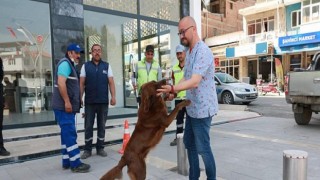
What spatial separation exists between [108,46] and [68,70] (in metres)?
6.49

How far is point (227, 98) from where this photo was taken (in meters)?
13.7

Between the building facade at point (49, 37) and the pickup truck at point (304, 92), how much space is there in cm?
507

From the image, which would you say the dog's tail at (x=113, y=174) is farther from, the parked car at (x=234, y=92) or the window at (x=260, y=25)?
the window at (x=260, y=25)

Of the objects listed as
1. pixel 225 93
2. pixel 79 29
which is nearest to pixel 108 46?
pixel 79 29

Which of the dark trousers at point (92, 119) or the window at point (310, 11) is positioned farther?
the window at point (310, 11)

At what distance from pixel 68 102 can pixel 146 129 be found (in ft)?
5.31

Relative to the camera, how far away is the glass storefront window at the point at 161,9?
9938 mm

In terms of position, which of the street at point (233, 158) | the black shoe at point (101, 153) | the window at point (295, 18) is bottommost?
the street at point (233, 158)

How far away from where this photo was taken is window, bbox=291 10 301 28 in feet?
82.4

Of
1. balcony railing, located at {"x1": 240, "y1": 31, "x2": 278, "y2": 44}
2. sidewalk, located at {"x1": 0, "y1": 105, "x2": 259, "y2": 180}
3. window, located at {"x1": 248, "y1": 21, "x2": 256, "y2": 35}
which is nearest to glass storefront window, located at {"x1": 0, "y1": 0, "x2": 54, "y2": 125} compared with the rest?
sidewalk, located at {"x1": 0, "y1": 105, "x2": 259, "y2": 180}

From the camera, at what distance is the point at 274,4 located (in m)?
26.7

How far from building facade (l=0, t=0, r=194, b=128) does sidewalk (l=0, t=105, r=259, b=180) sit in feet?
4.24

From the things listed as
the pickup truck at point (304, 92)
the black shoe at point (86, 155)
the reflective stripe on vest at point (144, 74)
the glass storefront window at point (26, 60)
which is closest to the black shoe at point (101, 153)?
the black shoe at point (86, 155)

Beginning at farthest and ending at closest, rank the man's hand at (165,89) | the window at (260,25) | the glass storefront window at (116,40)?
the window at (260,25) < the glass storefront window at (116,40) < the man's hand at (165,89)
